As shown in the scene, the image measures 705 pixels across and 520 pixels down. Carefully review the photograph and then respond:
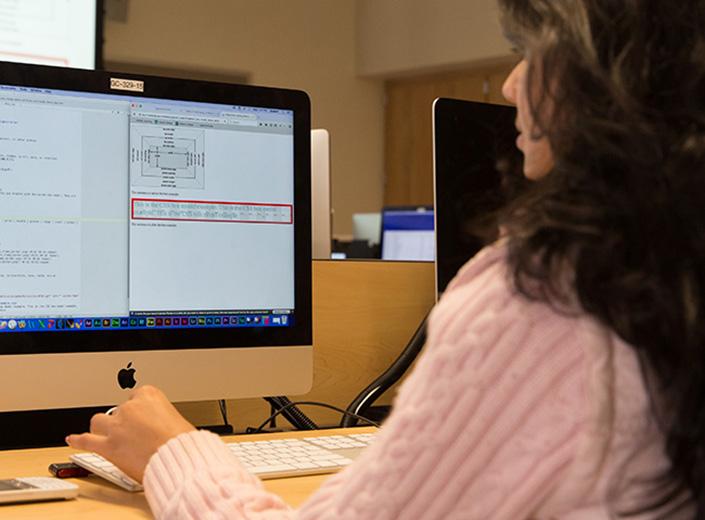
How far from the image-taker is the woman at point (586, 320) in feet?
1.69

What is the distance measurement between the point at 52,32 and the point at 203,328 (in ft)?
7.45

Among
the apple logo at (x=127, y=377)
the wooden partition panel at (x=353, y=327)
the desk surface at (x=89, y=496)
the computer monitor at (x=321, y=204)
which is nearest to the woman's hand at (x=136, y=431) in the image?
the desk surface at (x=89, y=496)

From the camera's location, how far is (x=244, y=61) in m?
6.10

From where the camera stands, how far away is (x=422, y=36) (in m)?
6.20

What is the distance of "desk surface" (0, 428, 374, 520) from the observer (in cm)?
85

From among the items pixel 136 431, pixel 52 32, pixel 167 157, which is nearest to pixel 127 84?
pixel 167 157

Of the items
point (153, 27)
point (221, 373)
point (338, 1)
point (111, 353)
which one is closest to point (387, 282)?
point (221, 373)

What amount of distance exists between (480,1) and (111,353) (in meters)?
5.15

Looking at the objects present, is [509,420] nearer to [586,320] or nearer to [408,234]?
[586,320]

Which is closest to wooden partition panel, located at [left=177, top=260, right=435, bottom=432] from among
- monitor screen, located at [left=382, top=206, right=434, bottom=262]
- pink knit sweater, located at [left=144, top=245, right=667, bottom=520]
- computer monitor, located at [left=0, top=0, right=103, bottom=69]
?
pink knit sweater, located at [left=144, top=245, right=667, bottom=520]

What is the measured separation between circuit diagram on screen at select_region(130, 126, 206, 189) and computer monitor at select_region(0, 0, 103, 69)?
201 centimetres

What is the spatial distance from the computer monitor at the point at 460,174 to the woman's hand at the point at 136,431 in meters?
0.61

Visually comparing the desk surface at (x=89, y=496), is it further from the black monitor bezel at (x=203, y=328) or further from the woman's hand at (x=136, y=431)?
the black monitor bezel at (x=203, y=328)

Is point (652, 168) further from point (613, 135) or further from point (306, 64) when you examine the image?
point (306, 64)
